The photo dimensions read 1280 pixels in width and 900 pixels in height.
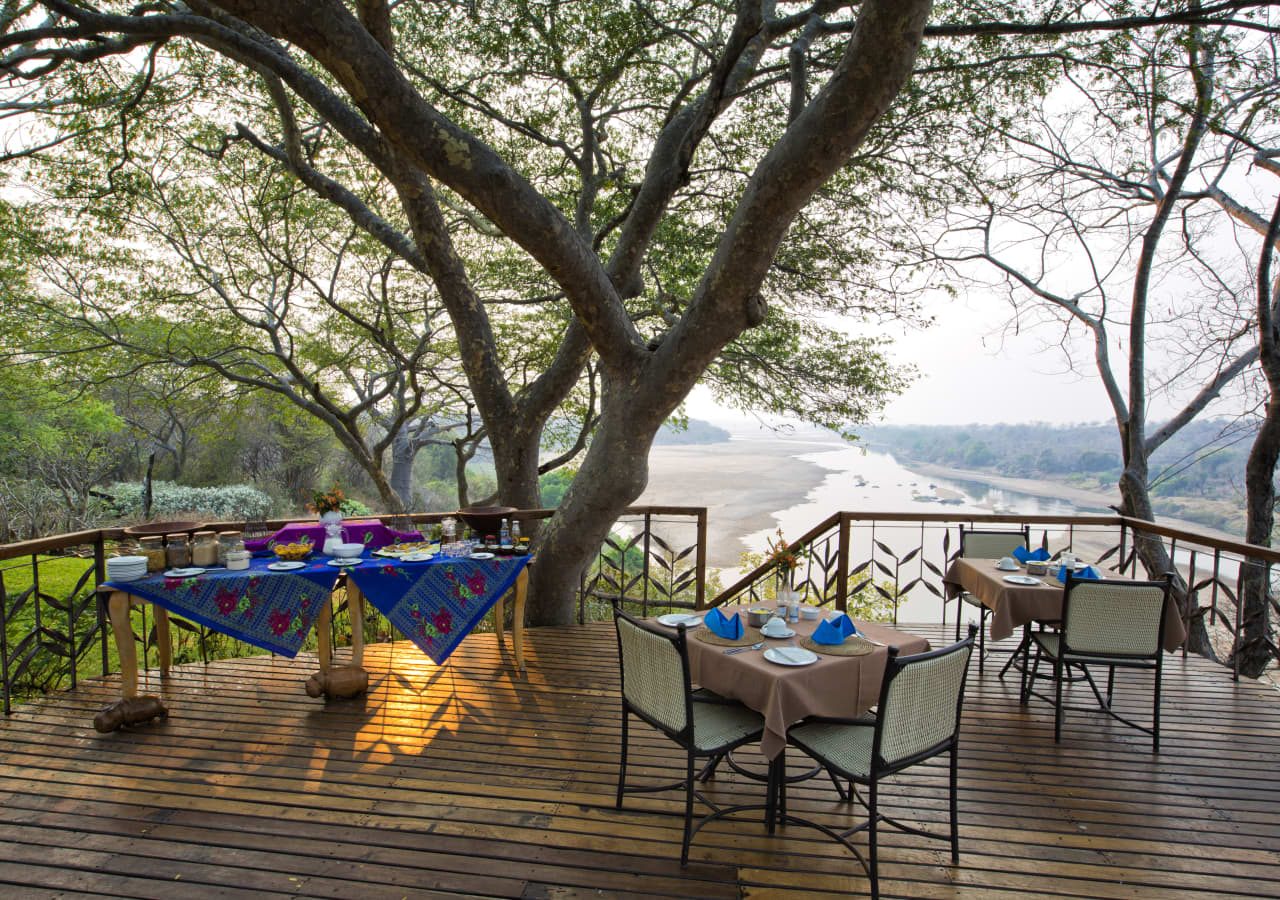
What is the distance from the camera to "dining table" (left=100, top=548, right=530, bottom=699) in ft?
11.3

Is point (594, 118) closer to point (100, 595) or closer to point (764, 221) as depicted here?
point (764, 221)

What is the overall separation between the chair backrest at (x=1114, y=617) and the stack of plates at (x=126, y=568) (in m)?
4.89

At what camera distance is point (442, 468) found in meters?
32.6

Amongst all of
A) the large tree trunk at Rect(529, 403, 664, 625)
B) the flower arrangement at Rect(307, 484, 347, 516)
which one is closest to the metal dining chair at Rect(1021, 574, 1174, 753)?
the large tree trunk at Rect(529, 403, 664, 625)

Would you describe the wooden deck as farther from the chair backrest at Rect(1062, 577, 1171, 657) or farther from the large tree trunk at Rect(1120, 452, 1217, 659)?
the large tree trunk at Rect(1120, 452, 1217, 659)

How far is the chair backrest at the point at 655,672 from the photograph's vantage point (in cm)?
246

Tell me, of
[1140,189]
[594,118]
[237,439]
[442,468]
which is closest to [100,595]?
[594,118]

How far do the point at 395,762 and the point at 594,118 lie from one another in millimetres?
6210

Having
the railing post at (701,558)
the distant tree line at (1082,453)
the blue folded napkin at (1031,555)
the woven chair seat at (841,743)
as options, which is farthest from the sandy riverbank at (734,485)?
the woven chair seat at (841,743)

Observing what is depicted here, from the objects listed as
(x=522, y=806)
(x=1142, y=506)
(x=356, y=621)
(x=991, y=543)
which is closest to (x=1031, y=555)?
(x=991, y=543)

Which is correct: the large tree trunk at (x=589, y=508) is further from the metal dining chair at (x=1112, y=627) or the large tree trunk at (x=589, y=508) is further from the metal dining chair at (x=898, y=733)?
the metal dining chair at (x=1112, y=627)

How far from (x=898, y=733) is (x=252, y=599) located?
3.32 metres

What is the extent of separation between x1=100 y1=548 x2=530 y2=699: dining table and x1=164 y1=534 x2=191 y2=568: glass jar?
104 millimetres

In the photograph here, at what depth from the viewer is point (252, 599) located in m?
3.59
